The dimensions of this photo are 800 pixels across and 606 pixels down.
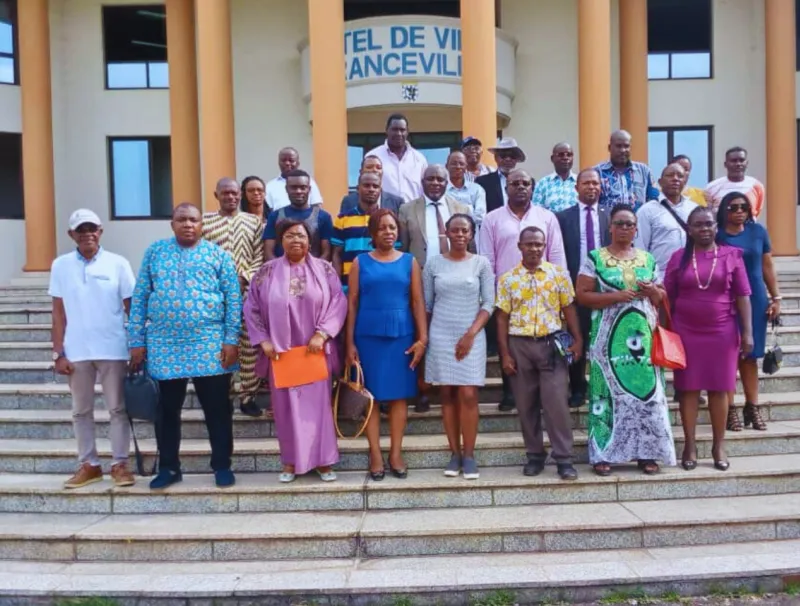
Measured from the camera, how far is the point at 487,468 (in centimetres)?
529

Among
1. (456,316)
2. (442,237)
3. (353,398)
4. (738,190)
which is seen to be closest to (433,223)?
(442,237)

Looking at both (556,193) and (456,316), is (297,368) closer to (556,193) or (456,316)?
(456,316)

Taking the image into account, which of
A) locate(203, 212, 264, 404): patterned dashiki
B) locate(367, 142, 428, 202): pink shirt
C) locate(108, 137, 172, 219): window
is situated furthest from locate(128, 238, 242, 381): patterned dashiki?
locate(108, 137, 172, 219): window

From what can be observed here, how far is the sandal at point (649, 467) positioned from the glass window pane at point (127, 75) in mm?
11880

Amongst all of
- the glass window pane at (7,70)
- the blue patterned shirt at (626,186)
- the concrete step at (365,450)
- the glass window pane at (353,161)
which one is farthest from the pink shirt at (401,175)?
the glass window pane at (7,70)

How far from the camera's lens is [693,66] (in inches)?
509

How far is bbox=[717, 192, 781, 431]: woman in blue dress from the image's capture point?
17.7ft

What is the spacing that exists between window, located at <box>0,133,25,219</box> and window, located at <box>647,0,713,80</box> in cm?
1223

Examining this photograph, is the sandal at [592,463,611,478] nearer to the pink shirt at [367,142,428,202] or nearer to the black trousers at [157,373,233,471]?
the black trousers at [157,373,233,471]

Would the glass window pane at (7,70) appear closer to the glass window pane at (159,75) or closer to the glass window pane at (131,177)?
the glass window pane at (131,177)

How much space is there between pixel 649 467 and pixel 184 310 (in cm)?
355

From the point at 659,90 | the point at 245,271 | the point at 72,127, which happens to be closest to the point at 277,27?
the point at 72,127

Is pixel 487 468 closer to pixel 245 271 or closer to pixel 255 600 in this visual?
pixel 255 600

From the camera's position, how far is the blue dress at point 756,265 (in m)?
5.45
